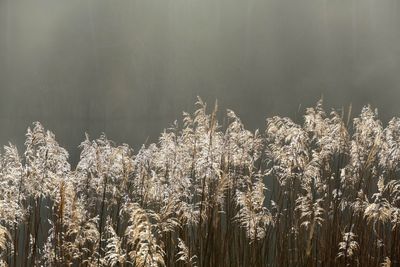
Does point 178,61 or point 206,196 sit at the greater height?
point 178,61

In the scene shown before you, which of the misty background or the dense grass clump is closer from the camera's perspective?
the dense grass clump

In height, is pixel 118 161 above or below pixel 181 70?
below

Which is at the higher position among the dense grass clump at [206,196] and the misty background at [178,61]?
the misty background at [178,61]

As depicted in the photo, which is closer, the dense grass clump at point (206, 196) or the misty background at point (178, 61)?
the dense grass clump at point (206, 196)

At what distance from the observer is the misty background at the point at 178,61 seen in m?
4.30

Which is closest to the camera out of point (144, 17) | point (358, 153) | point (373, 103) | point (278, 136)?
point (358, 153)

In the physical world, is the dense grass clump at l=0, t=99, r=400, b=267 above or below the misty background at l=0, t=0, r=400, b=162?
below

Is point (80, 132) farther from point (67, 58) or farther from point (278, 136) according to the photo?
point (278, 136)

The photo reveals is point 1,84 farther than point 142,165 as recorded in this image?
Yes

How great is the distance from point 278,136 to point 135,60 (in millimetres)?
1478

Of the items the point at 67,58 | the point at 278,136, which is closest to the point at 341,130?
the point at 278,136

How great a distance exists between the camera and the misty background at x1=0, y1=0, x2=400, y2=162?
430 centimetres

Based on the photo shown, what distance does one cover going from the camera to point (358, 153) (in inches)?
118

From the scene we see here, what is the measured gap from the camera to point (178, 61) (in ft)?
14.7
